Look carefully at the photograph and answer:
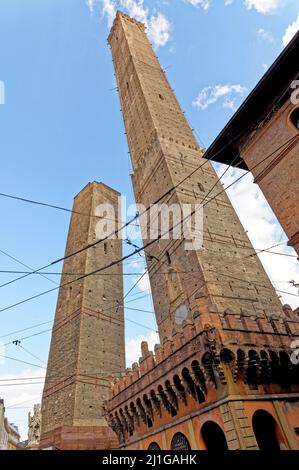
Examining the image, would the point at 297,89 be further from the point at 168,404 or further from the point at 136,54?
the point at 136,54

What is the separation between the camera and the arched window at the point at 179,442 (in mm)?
9102

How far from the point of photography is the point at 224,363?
835cm

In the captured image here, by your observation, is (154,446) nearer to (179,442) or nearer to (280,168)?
(179,442)

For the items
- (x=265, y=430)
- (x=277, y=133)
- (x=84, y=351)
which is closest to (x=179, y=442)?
(x=265, y=430)

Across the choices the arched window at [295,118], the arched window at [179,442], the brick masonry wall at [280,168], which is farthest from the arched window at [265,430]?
the arched window at [295,118]

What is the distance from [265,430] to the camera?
336 inches

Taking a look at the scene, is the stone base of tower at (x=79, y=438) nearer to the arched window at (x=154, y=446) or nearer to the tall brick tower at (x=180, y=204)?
the arched window at (x=154, y=446)

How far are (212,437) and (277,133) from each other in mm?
8991

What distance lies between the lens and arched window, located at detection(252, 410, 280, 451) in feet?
27.2

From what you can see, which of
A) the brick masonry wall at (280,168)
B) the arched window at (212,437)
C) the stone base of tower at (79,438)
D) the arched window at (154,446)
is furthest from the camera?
the stone base of tower at (79,438)

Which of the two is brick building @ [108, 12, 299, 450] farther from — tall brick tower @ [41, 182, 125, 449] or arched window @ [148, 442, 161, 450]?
tall brick tower @ [41, 182, 125, 449]

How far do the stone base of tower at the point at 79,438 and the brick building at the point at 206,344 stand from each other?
4392mm

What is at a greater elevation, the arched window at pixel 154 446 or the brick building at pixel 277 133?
the brick building at pixel 277 133
